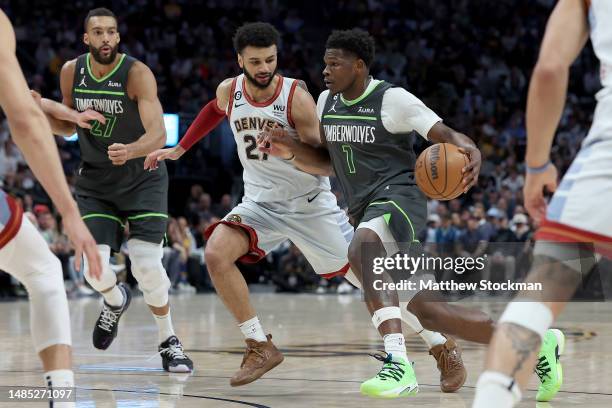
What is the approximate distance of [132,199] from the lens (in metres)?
7.32

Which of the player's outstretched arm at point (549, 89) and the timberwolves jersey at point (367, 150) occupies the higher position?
the player's outstretched arm at point (549, 89)

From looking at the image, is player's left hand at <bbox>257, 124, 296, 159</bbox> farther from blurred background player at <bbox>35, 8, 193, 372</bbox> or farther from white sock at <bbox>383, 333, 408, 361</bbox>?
white sock at <bbox>383, 333, 408, 361</bbox>

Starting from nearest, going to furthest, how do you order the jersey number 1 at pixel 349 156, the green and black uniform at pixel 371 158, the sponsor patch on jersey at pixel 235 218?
the green and black uniform at pixel 371 158
the jersey number 1 at pixel 349 156
the sponsor patch on jersey at pixel 235 218

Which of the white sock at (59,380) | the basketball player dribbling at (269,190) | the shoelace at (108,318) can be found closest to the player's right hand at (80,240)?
the white sock at (59,380)

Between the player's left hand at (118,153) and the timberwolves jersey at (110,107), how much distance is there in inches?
24.0

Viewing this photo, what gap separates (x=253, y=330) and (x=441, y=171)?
5.05ft

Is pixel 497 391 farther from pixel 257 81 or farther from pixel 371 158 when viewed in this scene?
pixel 257 81

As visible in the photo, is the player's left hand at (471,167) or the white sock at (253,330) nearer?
the player's left hand at (471,167)

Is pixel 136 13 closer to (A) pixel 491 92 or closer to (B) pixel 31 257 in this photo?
(A) pixel 491 92

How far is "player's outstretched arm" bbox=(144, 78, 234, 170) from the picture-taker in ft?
22.8

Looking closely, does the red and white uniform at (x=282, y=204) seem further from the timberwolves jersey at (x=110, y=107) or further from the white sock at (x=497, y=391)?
the white sock at (x=497, y=391)

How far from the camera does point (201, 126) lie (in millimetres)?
7242

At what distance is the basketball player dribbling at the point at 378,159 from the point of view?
19.0 feet

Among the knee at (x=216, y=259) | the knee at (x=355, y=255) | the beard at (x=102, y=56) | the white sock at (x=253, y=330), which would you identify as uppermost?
the beard at (x=102, y=56)
